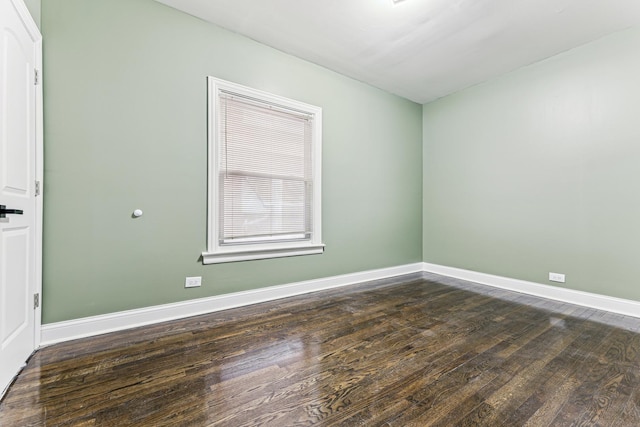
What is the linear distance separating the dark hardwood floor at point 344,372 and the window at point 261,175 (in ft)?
2.63

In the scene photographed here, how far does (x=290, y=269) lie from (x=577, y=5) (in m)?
3.74

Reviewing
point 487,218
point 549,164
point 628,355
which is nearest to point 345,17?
point 549,164

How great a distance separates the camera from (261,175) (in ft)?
10.4

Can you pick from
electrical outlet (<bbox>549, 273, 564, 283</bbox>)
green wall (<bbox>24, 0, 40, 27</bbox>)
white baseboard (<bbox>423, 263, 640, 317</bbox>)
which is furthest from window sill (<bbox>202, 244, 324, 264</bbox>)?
electrical outlet (<bbox>549, 273, 564, 283</bbox>)

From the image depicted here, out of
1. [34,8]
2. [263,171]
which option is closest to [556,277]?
[263,171]

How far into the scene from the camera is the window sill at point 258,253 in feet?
9.21

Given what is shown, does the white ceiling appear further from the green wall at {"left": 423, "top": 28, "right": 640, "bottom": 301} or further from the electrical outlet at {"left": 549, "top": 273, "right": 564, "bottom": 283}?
the electrical outlet at {"left": 549, "top": 273, "right": 564, "bottom": 283}

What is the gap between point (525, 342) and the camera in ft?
7.16

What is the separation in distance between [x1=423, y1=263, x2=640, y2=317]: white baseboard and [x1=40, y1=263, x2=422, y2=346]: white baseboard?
5.46 feet

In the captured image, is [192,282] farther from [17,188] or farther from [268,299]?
[17,188]

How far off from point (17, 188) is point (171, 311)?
145cm

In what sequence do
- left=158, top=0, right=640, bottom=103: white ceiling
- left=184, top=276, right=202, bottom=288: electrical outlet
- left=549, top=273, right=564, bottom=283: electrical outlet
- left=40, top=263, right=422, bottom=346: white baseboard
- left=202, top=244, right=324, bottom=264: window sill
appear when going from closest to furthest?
1. left=40, top=263, right=422, bottom=346: white baseboard
2. left=158, top=0, right=640, bottom=103: white ceiling
3. left=184, top=276, right=202, bottom=288: electrical outlet
4. left=202, top=244, right=324, bottom=264: window sill
5. left=549, top=273, right=564, bottom=283: electrical outlet

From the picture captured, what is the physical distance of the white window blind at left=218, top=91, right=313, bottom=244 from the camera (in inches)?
116

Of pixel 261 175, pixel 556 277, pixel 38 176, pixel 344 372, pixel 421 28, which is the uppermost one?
pixel 421 28
